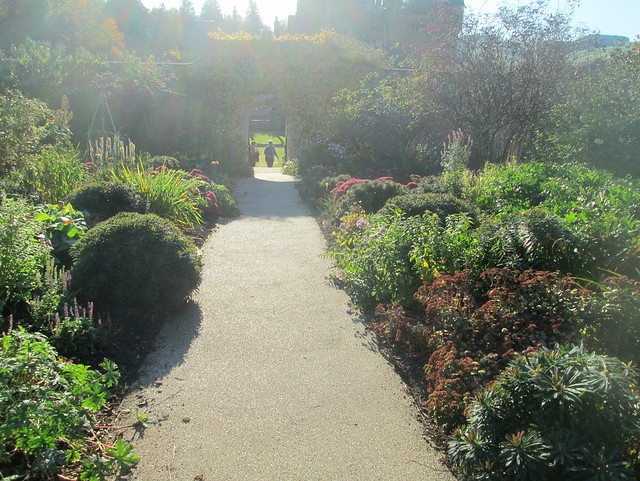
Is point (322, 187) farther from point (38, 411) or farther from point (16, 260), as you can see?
point (38, 411)

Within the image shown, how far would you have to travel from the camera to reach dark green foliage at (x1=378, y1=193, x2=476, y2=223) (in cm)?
581

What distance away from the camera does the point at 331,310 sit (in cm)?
486

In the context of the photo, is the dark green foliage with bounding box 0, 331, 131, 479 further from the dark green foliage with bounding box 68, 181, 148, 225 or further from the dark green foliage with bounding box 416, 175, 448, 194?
the dark green foliage with bounding box 416, 175, 448, 194

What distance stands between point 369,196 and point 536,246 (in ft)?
13.0

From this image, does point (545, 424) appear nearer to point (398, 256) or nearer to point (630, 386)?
point (630, 386)

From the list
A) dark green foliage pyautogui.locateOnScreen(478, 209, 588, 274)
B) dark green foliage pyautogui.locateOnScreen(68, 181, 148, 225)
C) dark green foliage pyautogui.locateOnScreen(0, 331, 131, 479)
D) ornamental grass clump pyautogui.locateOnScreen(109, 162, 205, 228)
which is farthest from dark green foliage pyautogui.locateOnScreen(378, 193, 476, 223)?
dark green foliage pyautogui.locateOnScreen(0, 331, 131, 479)

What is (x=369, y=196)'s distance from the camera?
7.40m

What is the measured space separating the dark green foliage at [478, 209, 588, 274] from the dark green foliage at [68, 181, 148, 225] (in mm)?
4205

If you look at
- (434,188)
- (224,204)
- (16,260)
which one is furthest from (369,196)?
(16,260)

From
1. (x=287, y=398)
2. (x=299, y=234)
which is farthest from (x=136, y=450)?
(x=299, y=234)

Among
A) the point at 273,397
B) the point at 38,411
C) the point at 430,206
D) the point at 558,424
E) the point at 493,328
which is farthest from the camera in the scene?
the point at 430,206

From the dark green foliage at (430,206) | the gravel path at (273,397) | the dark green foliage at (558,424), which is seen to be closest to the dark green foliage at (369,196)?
the dark green foliage at (430,206)

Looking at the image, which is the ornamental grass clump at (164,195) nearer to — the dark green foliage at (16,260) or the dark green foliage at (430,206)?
the dark green foliage at (16,260)

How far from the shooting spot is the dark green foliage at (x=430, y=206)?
5.81 meters
